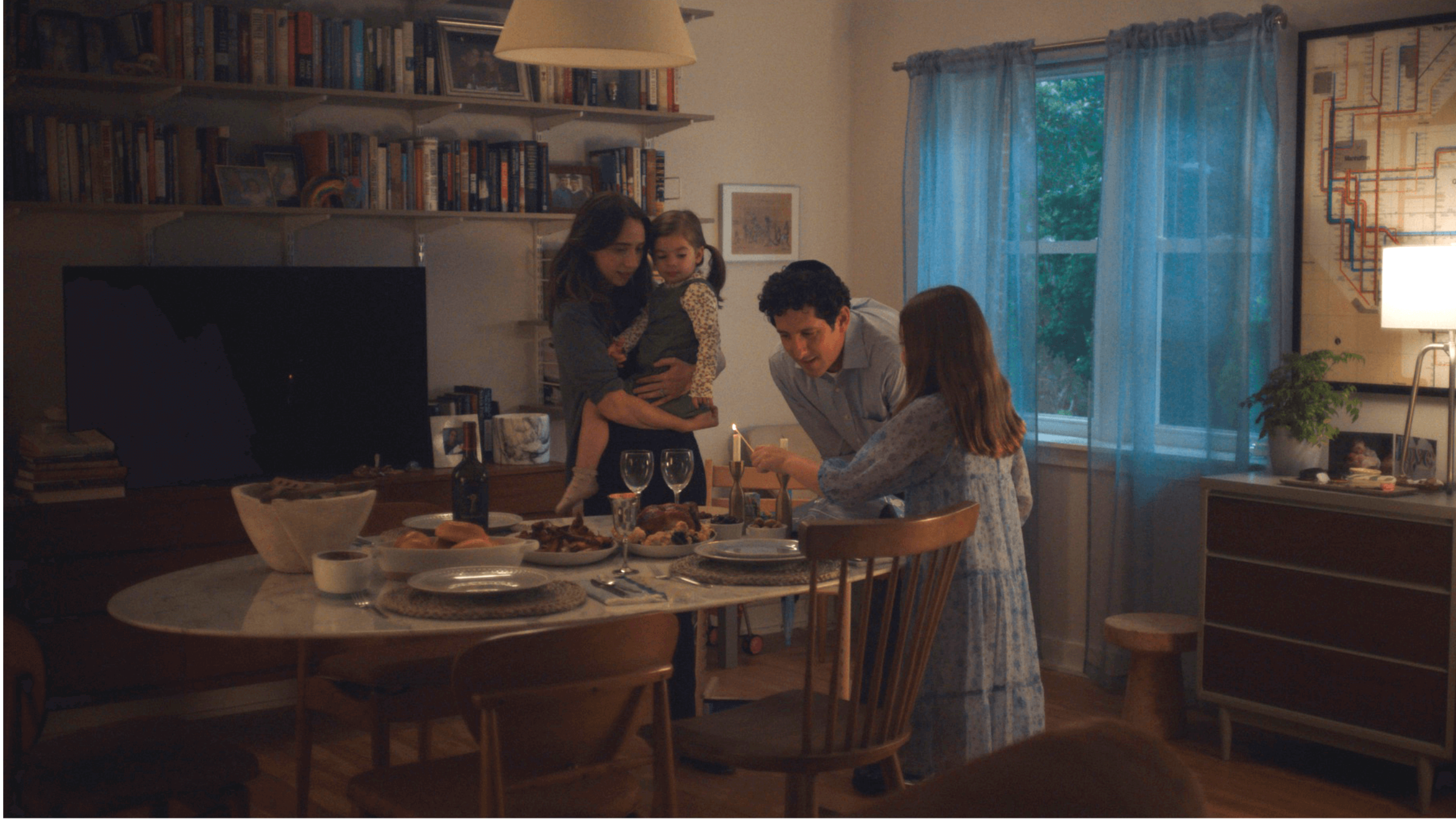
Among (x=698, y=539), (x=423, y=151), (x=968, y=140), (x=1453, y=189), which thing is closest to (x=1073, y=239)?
(x=968, y=140)

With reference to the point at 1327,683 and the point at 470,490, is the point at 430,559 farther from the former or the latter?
the point at 1327,683

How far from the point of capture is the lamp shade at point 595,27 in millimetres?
2426

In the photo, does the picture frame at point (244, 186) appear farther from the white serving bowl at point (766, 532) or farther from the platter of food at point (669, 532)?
the white serving bowl at point (766, 532)

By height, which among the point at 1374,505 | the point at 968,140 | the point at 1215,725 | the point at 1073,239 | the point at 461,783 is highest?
the point at 968,140

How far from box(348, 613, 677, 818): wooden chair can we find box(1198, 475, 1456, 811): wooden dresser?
2084mm

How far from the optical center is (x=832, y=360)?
9.78ft

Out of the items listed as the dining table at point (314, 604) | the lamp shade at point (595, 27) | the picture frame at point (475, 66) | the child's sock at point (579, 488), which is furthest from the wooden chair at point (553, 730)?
Result: the picture frame at point (475, 66)

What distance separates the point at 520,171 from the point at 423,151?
330 mm

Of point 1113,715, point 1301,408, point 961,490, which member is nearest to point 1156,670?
point 1113,715

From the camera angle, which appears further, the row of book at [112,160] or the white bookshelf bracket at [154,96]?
the white bookshelf bracket at [154,96]

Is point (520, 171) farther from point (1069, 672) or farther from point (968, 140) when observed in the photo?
point (1069, 672)

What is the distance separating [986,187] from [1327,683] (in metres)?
2.01

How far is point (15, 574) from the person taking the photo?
1217mm

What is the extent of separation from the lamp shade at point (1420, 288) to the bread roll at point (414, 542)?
2.55 m
